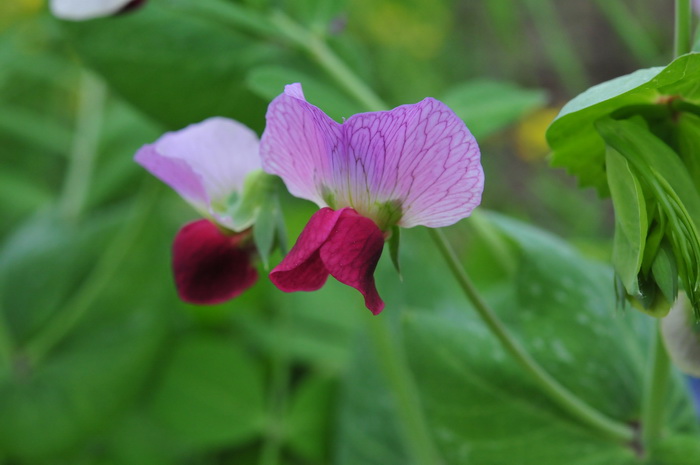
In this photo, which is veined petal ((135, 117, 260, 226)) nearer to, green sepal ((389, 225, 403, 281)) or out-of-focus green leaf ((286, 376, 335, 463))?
green sepal ((389, 225, 403, 281))

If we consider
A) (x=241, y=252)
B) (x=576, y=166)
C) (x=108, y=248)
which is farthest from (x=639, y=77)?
(x=108, y=248)

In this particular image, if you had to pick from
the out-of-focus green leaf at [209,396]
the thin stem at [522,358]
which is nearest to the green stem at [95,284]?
the out-of-focus green leaf at [209,396]

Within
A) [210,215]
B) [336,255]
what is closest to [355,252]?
[336,255]

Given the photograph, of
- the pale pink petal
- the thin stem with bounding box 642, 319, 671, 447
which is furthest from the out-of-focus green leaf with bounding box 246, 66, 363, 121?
the thin stem with bounding box 642, 319, 671, 447

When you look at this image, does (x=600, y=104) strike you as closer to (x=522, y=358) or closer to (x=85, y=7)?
(x=522, y=358)

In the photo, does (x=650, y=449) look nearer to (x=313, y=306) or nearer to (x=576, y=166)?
(x=576, y=166)

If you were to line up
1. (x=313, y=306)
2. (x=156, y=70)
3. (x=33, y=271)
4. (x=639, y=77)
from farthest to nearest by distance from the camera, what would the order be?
1. (x=313, y=306)
2. (x=33, y=271)
3. (x=156, y=70)
4. (x=639, y=77)

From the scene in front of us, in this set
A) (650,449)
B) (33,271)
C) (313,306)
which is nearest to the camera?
(650,449)
